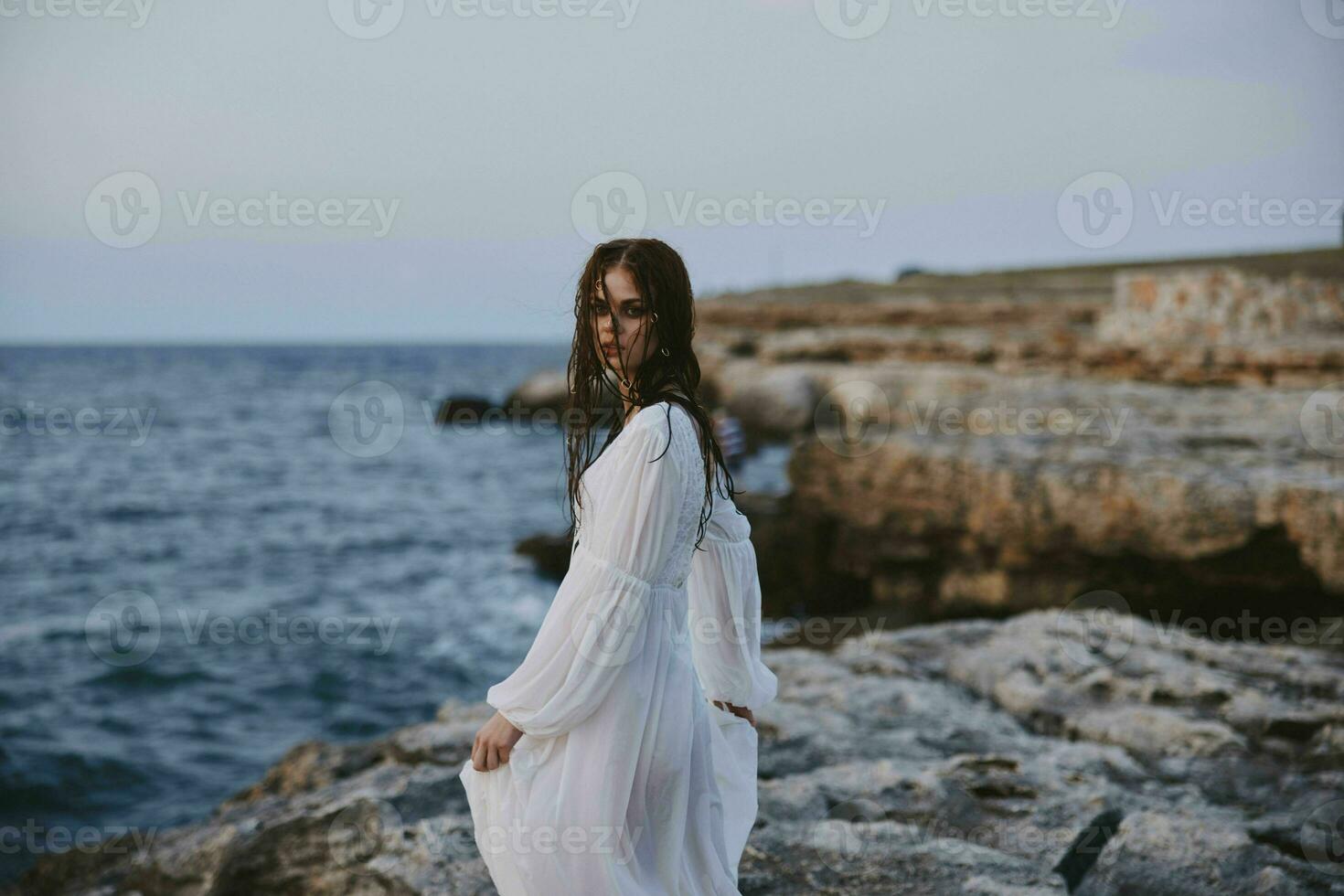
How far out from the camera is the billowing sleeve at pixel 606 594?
6.99 ft

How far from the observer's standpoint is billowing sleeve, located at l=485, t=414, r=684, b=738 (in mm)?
2131

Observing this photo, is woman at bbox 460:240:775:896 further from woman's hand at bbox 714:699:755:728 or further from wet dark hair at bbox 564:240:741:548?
woman's hand at bbox 714:699:755:728

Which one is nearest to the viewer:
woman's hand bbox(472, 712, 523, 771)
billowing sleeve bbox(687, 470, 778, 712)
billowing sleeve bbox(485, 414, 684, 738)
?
billowing sleeve bbox(485, 414, 684, 738)

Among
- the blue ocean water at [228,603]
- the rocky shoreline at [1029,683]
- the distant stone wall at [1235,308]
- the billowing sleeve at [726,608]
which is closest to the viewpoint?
the billowing sleeve at [726,608]

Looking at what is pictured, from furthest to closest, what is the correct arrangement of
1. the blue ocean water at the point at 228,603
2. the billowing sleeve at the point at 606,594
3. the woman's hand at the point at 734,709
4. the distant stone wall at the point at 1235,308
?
the distant stone wall at the point at 1235,308, the blue ocean water at the point at 228,603, the woman's hand at the point at 734,709, the billowing sleeve at the point at 606,594

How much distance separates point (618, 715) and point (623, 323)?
0.92 m

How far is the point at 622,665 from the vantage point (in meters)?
2.21

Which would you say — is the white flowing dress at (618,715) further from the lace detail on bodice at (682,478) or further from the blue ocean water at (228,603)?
the blue ocean water at (228,603)

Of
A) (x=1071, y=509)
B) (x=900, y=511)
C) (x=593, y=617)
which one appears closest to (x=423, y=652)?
(x=900, y=511)

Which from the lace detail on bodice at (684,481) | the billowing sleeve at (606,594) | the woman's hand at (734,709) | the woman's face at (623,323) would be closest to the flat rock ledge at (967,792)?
the woman's hand at (734,709)

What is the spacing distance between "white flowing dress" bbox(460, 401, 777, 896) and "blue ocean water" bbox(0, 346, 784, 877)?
0.77ft

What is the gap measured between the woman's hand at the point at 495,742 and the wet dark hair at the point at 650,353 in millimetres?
520

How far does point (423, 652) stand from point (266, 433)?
98.0 ft

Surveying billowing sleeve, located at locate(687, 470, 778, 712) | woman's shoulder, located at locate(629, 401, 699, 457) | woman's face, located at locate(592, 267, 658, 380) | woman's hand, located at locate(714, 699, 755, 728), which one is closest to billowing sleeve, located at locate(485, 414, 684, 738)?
woman's shoulder, located at locate(629, 401, 699, 457)
